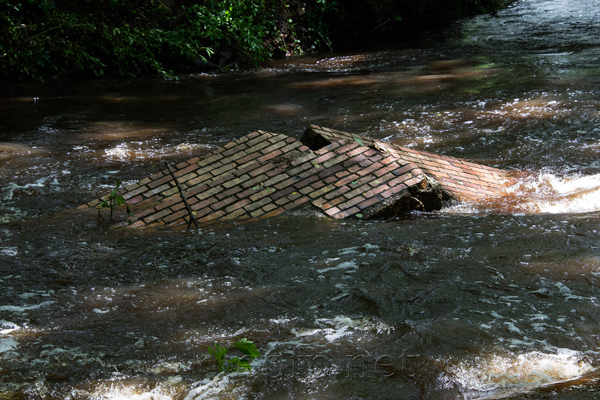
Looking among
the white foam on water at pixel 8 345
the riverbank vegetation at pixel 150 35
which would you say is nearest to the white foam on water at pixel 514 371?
the white foam on water at pixel 8 345

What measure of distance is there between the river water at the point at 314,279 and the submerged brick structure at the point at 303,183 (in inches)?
7.5

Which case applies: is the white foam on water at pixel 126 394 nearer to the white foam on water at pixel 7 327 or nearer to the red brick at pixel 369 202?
the white foam on water at pixel 7 327

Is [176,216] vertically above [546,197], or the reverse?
[176,216]

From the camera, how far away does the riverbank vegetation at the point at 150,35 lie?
10.5 meters

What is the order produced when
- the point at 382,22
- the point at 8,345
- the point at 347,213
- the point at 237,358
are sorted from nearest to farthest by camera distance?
the point at 237,358, the point at 8,345, the point at 347,213, the point at 382,22

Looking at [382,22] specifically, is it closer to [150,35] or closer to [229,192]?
[150,35]

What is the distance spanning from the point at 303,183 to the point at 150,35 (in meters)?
7.27

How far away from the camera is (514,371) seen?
2545 mm

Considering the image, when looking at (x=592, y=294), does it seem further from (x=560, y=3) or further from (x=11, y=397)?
(x=560, y=3)

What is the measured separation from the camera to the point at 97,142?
23.3 feet

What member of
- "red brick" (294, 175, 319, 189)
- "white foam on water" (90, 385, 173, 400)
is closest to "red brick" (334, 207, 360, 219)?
"red brick" (294, 175, 319, 189)

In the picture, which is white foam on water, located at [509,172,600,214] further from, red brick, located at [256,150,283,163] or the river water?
red brick, located at [256,150,283,163]

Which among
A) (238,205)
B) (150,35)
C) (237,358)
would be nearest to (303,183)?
(238,205)

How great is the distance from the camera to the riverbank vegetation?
10531mm
